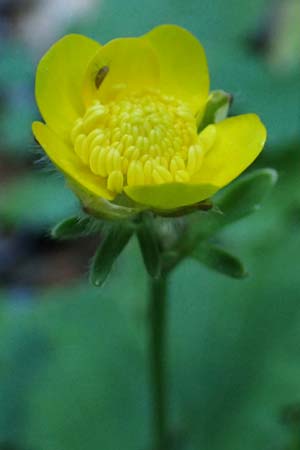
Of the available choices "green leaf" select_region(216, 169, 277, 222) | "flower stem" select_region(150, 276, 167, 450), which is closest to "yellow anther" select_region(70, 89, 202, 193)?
"green leaf" select_region(216, 169, 277, 222)

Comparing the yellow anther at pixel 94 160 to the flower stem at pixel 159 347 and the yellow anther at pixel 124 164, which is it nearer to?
the yellow anther at pixel 124 164

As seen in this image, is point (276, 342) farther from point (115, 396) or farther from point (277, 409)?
→ point (115, 396)

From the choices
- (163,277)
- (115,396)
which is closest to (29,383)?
(115,396)

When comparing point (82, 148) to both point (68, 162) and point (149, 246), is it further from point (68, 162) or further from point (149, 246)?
point (149, 246)

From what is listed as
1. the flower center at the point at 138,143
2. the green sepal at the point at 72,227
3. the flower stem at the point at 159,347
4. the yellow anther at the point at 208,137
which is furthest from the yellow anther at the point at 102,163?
the flower stem at the point at 159,347

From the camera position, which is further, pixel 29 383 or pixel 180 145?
pixel 29 383

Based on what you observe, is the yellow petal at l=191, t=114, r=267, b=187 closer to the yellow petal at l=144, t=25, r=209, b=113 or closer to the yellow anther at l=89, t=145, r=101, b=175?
the yellow petal at l=144, t=25, r=209, b=113

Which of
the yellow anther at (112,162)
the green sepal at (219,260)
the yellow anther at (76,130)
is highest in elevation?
the yellow anther at (76,130)
